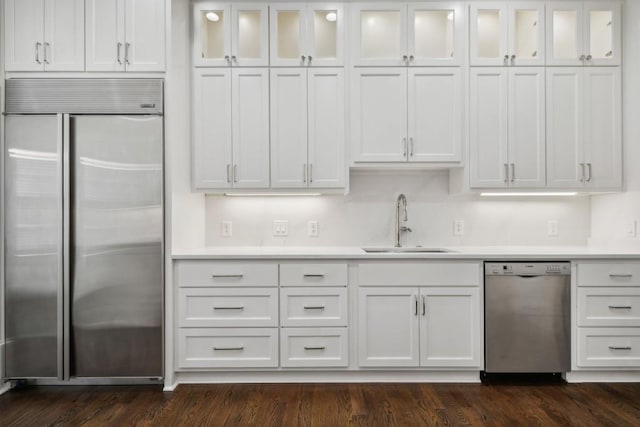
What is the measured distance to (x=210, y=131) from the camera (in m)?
2.92

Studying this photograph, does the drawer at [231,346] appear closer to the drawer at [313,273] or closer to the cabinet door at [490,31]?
the drawer at [313,273]

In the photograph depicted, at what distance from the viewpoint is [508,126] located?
2.93 meters

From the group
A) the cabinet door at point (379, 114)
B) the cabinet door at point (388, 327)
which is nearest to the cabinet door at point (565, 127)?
the cabinet door at point (379, 114)

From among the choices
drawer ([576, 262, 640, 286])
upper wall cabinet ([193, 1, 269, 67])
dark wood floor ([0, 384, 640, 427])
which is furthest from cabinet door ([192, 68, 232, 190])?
drawer ([576, 262, 640, 286])

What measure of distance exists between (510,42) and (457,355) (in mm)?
2258

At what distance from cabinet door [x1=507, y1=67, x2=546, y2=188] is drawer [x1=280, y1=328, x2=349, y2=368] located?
171cm

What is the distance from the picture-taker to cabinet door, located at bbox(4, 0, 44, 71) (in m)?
2.66

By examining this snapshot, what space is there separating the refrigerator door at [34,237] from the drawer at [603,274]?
3.45 m

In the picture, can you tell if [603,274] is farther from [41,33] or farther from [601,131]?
[41,33]

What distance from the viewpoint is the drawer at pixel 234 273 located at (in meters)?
2.71

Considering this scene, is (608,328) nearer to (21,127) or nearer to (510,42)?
(510,42)

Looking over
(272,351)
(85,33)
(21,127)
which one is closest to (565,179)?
(272,351)

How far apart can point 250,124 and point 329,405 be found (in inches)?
77.3

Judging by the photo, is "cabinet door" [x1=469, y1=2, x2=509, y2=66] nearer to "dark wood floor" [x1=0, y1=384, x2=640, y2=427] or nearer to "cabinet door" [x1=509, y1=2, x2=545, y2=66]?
"cabinet door" [x1=509, y1=2, x2=545, y2=66]
